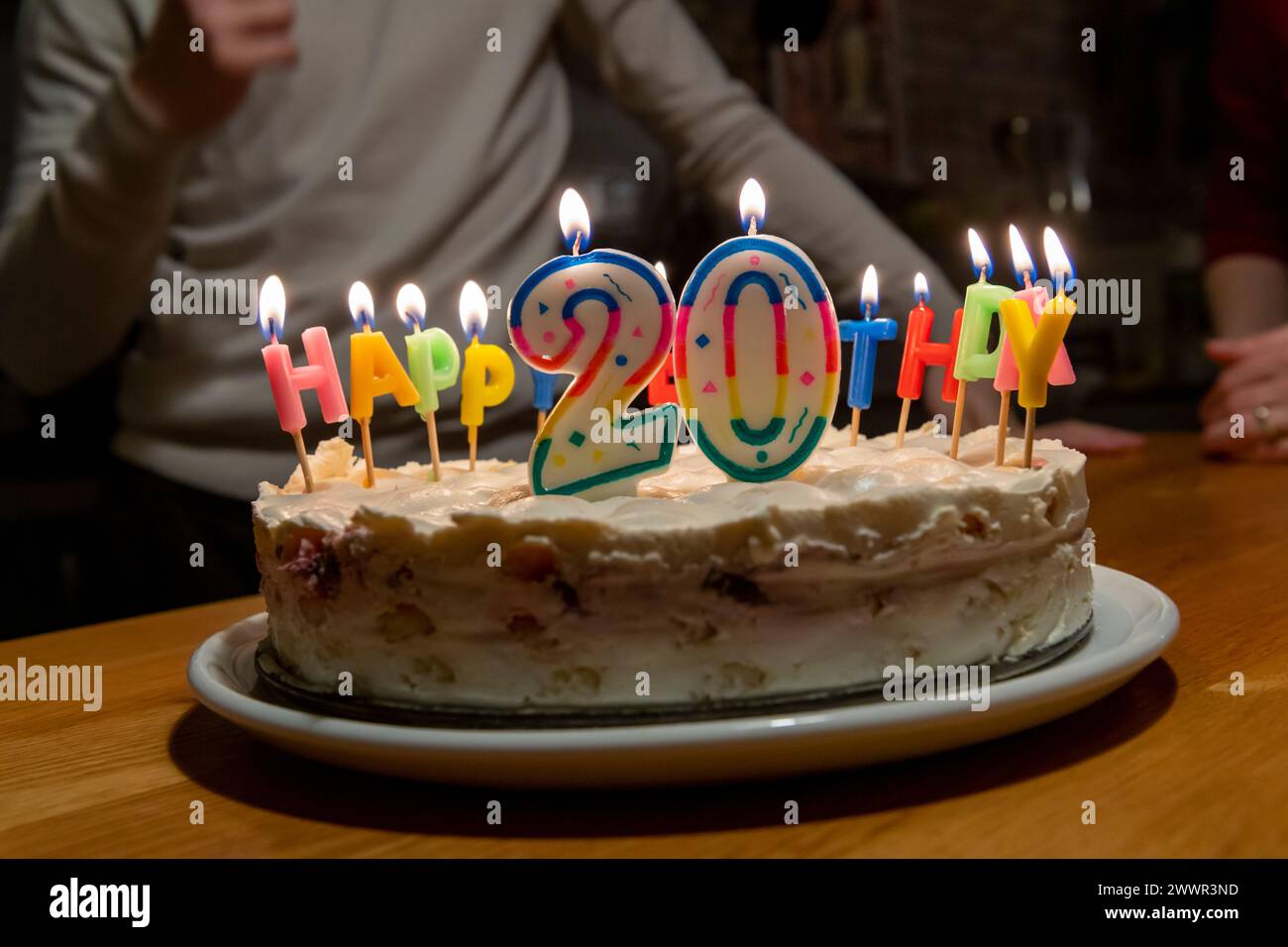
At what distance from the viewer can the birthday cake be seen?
0.83m

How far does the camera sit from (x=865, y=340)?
4.19 ft

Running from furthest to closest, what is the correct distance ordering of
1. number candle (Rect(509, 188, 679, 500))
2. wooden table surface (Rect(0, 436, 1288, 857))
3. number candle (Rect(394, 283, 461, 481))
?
1. number candle (Rect(394, 283, 461, 481))
2. number candle (Rect(509, 188, 679, 500))
3. wooden table surface (Rect(0, 436, 1288, 857))

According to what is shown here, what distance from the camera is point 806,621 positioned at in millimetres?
859

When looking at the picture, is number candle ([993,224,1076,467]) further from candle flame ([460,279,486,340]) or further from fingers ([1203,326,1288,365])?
fingers ([1203,326,1288,365])

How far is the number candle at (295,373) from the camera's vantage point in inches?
41.1

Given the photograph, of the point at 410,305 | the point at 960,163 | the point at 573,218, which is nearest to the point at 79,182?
the point at 410,305

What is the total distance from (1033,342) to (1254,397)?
160 cm

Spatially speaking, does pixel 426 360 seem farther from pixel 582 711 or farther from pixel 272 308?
pixel 582 711

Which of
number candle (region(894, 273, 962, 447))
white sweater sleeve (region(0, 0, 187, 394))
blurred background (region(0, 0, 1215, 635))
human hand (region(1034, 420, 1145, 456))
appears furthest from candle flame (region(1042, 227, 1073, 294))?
blurred background (region(0, 0, 1215, 635))

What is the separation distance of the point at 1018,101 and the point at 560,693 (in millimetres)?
5668

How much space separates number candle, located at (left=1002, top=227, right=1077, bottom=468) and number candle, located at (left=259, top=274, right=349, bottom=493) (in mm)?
607
